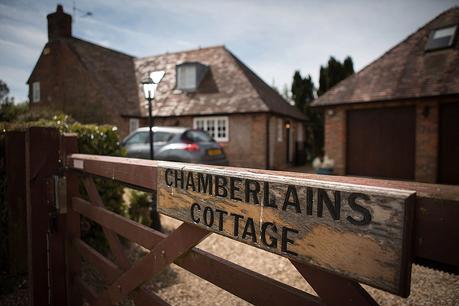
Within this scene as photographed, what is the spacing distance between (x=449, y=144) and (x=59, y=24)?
20829 mm

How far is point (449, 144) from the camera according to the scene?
29.9 ft

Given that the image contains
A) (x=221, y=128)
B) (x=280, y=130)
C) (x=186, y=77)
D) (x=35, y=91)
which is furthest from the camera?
(x=35, y=91)

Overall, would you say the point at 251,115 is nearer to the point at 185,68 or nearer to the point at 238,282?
the point at 185,68

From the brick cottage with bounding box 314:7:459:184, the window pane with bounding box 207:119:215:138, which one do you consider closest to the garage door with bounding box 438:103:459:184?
the brick cottage with bounding box 314:7:459:184

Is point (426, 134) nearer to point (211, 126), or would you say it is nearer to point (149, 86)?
point (149, 86)

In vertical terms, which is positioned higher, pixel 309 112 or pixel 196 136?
pixel 309 112

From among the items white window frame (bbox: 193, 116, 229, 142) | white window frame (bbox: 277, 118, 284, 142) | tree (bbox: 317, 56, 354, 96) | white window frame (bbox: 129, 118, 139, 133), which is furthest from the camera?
tree (bbox: 317, 56, 354, 96)

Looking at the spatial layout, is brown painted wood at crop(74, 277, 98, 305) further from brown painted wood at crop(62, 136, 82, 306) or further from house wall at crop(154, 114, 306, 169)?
house wall at crop(154, 114, 306, 169)

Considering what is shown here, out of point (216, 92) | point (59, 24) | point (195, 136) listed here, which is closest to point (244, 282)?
point (195, 136)

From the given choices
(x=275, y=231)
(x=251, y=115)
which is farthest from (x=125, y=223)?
(x=251, y=115)

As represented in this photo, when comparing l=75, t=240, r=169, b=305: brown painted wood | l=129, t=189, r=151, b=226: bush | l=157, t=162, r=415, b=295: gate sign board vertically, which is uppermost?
l=157, t=162, r=415, b=295: gate sign board

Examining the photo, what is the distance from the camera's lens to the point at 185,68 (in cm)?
1611

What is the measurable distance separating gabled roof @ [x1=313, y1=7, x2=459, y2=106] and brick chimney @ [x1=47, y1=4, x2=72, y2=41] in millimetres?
16115

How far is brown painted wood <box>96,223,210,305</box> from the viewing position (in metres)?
1.24
